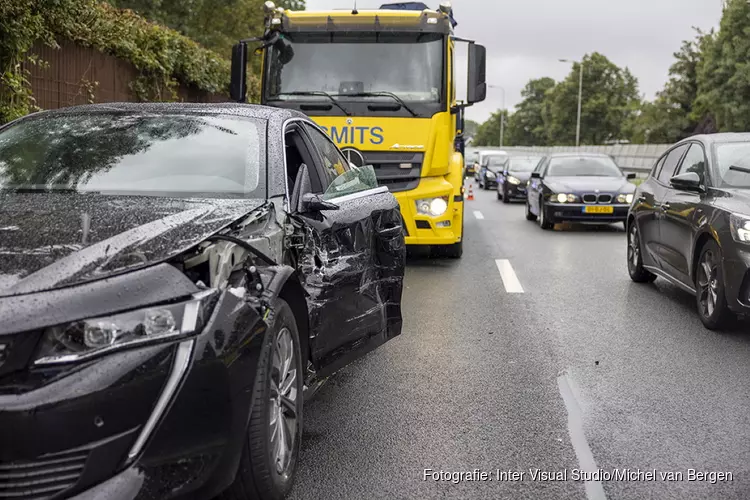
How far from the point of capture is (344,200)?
5.14 metres

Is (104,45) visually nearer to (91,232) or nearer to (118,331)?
(91,232)

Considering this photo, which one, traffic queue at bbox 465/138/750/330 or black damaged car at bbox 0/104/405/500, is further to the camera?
traffic queue at bbox 465/138/750/330

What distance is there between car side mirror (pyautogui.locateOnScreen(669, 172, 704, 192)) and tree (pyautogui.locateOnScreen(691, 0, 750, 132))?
175 ft

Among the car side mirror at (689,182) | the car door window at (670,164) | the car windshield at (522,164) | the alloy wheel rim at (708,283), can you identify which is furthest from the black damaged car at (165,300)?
the car windshield at (522,164)

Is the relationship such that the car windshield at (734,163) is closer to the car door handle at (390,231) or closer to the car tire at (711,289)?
the car tire at (711,289)

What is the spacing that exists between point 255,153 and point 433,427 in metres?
1.68

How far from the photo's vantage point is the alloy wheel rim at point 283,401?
3600mm

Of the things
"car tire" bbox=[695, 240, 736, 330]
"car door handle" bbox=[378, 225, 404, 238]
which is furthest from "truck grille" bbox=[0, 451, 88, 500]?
"car tire" bbox=[695, 240, 736, 330]

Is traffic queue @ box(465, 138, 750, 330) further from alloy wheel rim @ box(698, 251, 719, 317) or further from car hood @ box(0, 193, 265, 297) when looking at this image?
car hood @ box(0, 193, 265, 297)

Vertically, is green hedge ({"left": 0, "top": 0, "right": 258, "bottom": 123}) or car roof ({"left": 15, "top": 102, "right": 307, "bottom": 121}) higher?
green hedge ({"left": 0, "top": 0, "right": 258, "bottom": 123})

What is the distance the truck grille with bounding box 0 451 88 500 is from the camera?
8.85 feet

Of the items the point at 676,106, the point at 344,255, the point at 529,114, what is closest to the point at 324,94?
the point at 344,255

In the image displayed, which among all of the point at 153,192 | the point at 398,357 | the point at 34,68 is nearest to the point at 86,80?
the point at 34,68

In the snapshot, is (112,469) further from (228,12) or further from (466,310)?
(228,12)
